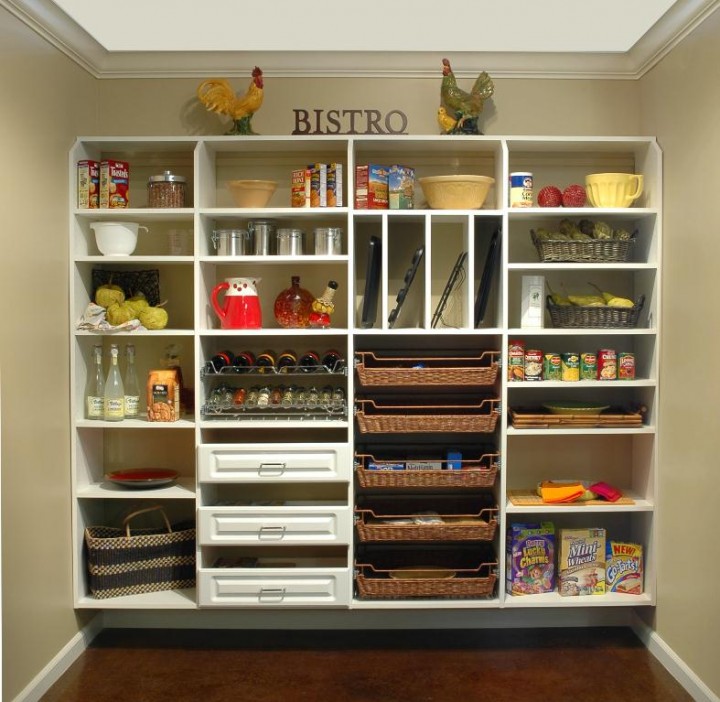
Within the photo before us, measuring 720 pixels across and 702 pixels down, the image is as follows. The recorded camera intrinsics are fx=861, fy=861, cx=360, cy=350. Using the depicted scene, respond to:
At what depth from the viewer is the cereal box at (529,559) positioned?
352 centimetres

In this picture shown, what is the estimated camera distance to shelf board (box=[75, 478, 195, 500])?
3449 millimetres

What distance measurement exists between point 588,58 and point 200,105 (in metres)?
1.63

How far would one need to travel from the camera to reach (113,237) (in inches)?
135

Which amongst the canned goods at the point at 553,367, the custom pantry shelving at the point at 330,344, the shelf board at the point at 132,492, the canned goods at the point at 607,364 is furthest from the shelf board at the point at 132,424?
the canned goods at the point at 607,364

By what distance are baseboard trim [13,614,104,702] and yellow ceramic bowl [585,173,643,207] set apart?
2.71 m

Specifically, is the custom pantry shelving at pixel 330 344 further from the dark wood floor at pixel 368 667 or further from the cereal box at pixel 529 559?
the dark wood floor at pixel 368 667

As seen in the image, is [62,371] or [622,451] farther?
[622,451]

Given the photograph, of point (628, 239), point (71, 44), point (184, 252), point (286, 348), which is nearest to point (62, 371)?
point (184, 252)

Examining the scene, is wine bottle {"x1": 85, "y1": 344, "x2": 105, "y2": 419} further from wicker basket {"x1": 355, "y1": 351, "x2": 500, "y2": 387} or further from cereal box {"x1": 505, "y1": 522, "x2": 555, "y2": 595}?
cereal box {"x1": 505, "y1": 522, "x2": 555, "y2": 595}

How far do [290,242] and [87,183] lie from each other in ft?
2.74

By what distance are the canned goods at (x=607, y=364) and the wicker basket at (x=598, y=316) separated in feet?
0.37

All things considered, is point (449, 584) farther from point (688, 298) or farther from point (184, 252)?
point (184, 252)

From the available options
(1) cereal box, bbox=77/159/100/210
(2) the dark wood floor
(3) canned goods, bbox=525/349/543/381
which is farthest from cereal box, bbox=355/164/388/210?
(2) the dark wood floor

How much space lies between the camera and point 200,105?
3670mm
